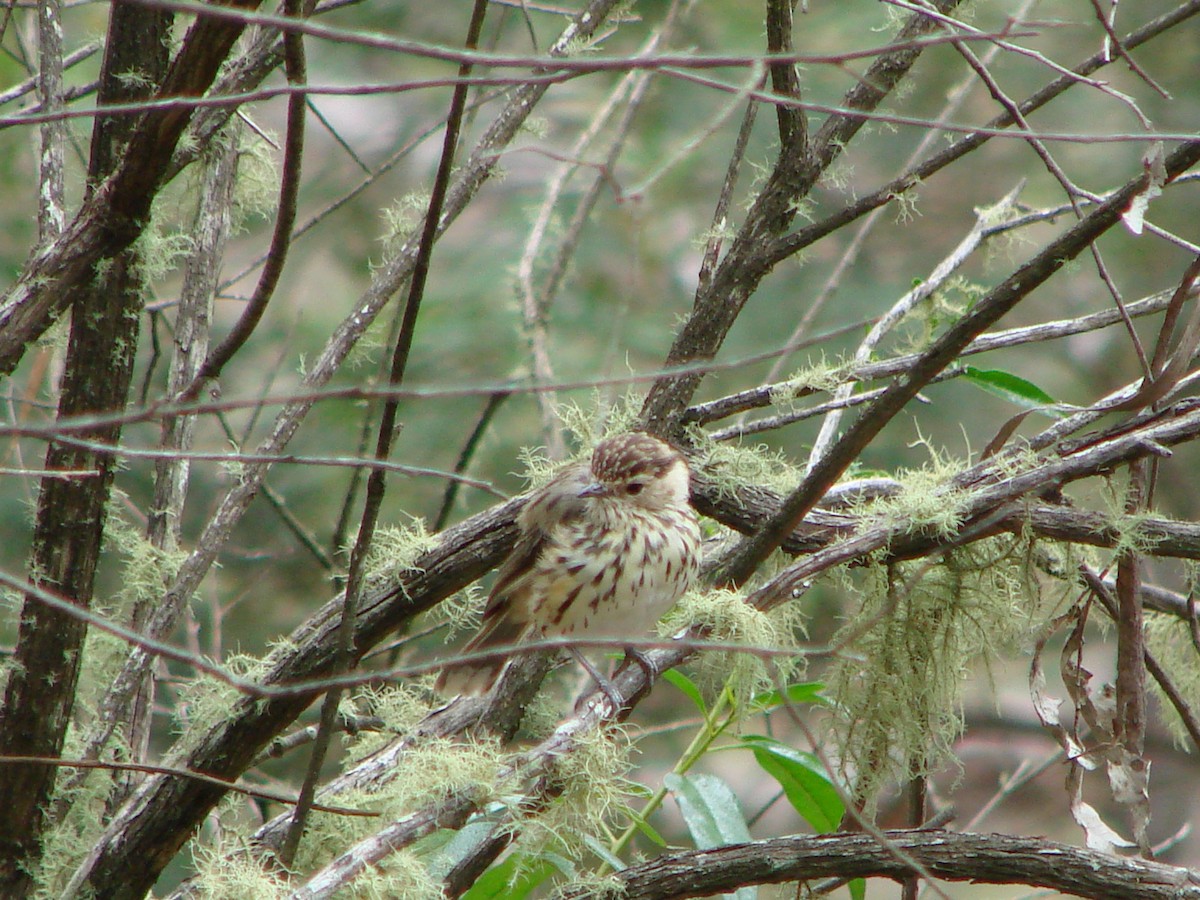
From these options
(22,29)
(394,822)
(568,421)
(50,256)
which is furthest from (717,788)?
(22,29)

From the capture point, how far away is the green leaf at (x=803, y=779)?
2775 mm

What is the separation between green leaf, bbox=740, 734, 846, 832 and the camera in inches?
109

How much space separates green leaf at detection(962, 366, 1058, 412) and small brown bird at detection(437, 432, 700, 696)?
0.75 m

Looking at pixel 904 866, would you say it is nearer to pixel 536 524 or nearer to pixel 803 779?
pixel 803 779

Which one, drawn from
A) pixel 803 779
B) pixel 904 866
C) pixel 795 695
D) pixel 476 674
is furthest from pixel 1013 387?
pixel 476 674

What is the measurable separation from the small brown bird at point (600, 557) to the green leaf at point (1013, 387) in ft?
2.47

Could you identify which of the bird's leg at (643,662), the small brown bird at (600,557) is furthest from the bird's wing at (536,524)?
the bird's leg at (643,662)

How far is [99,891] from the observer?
252 centimetres

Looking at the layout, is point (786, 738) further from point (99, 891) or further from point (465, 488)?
point (99, 891)

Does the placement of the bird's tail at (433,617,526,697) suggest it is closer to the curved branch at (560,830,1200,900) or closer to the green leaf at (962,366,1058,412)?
the curved branch at (560,830,1200,900)

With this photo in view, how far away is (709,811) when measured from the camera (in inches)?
106

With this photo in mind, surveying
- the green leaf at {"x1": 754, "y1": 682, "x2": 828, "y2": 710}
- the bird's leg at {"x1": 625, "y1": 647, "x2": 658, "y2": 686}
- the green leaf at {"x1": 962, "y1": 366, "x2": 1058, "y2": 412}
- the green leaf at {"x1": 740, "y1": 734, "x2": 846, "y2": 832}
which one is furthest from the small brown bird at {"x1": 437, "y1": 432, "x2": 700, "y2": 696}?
the green leaf at {"x1": 962, "y1": 366, "x2": 1058, "y2": 412}

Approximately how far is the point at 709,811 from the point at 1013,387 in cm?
121

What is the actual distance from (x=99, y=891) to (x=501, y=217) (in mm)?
3714
